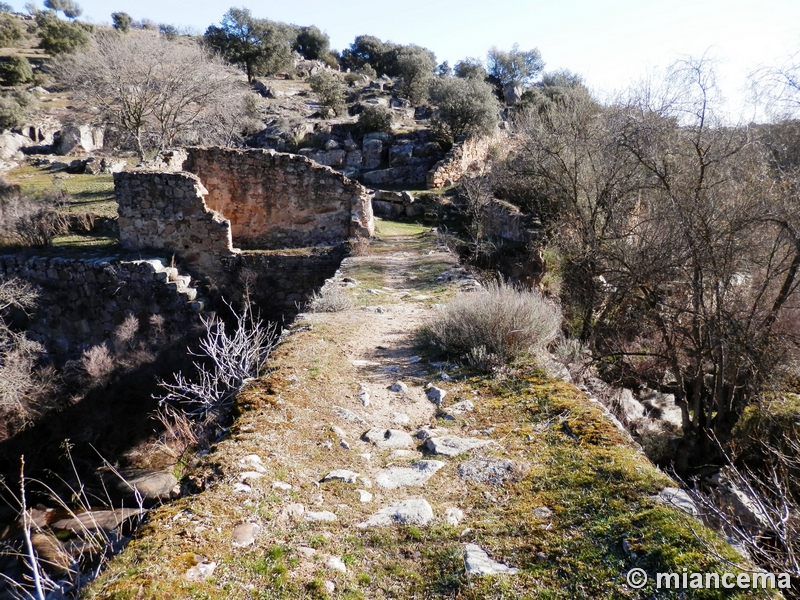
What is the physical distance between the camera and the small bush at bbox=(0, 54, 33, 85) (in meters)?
29.2

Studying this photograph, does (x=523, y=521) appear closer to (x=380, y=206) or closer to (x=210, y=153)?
(x=210, y=153)

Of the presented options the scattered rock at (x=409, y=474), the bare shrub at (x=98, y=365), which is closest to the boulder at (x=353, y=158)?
the bare shrub at (x=98, y=365)

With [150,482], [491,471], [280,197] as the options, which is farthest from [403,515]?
[280,197]

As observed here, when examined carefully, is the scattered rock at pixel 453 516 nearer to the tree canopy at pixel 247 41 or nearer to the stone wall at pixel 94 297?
the stone wall at pixel 94 297

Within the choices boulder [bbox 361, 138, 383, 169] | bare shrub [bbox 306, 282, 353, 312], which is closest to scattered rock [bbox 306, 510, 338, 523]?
bare shrub [bbox 306, 282, 353, 312]

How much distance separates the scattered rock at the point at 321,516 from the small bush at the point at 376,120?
20.6m

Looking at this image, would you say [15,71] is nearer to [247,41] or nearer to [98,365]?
[247,41]

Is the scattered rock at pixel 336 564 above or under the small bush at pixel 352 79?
under

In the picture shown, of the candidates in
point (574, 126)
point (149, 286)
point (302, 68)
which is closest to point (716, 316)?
point (574, 126)

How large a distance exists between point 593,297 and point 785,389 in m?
3.25

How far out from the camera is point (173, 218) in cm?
1069

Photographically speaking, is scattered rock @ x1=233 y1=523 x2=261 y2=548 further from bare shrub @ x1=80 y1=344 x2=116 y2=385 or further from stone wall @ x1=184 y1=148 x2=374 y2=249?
stone wall @ x1=184 y1=148 x2=374 y2=249

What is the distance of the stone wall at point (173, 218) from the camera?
10.5 m

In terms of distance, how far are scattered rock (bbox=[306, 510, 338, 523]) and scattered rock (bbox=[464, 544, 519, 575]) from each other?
691mm
